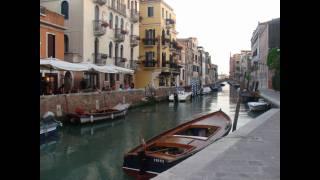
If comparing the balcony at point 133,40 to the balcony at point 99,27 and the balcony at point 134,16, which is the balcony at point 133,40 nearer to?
the balcony at point 134,16

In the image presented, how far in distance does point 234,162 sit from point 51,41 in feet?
52.1

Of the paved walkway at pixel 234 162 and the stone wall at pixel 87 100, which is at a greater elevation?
the stone wall at pixel 87 100

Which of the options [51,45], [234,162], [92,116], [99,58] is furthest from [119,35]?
[234,162]

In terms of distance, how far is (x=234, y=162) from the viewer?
5691mm

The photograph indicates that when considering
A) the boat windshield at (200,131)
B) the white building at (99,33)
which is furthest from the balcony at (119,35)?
the boat windshield at (200,131)

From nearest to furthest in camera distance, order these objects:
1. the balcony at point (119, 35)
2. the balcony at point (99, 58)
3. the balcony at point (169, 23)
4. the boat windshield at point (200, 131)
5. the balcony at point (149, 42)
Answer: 1. the boat windshield at point (200, 131)
2. the balcony at point (99, 58)
3. the balcony at point (119, 35)
4. the balcony at point (149, 42)
5. the balcony at point (169, 23)

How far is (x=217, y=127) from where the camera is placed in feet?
35.5

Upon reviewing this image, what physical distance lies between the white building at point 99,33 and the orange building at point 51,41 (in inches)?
55.0

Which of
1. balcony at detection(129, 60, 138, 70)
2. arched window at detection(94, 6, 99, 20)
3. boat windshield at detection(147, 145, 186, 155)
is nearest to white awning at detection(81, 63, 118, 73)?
arched window at detection(94, 6, 99, 20)

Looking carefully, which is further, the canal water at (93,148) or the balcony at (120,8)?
the balcony at (120,8)

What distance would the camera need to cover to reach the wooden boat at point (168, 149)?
24.3 ft

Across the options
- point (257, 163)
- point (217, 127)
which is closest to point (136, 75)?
point (217, 127)
